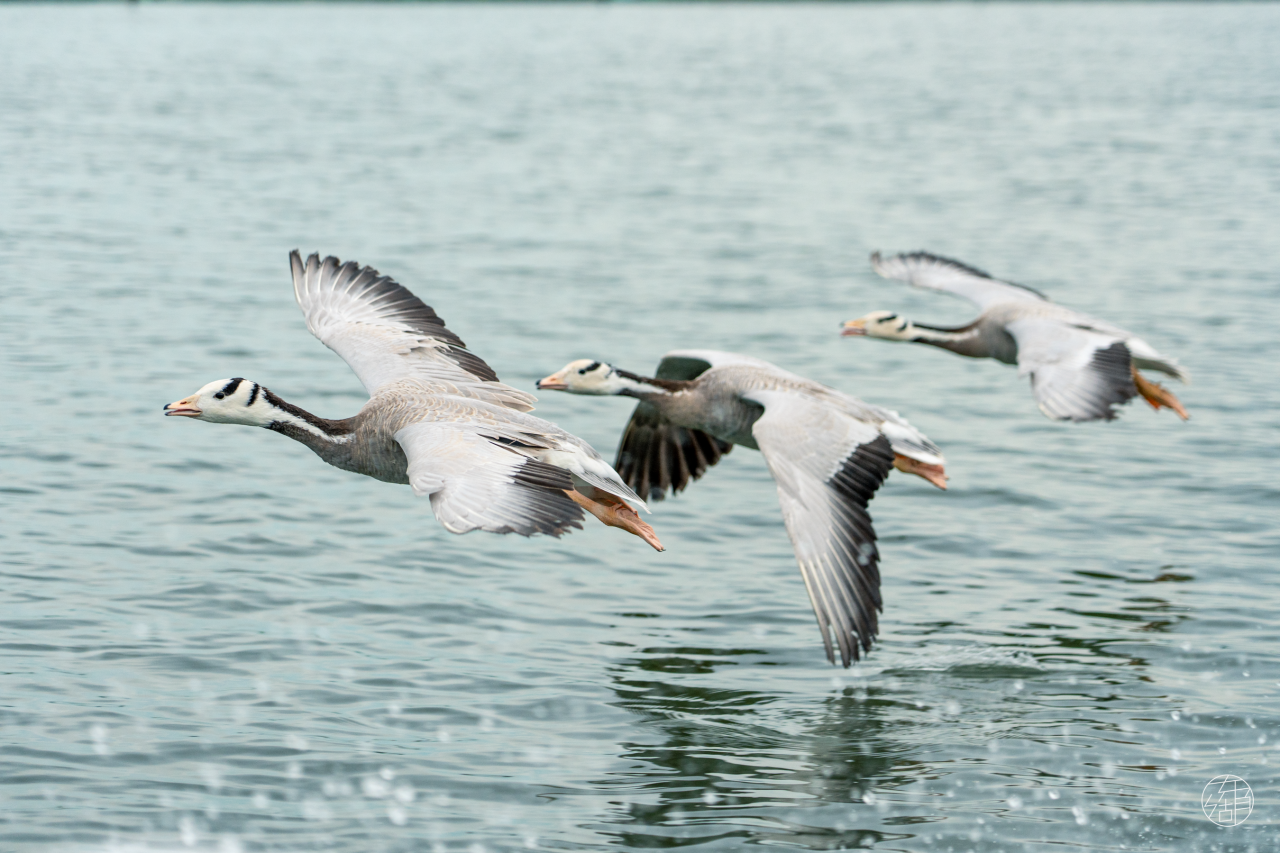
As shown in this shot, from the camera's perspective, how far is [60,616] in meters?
11.0

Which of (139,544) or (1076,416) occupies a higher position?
(1076,416)

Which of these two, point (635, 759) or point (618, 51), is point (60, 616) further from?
point (618, 51)

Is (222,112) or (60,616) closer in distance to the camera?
(60,616)

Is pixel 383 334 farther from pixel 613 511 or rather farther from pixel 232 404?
pixel 613 511

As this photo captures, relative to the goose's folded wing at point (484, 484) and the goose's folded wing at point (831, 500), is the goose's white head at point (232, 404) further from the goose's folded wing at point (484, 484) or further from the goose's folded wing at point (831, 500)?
the goose's folded wing at point (831, 500)

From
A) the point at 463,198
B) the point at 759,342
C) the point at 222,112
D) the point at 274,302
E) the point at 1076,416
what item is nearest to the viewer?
the point at 1076,416

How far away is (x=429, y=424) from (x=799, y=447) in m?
2.72

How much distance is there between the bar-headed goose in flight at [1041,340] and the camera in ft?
41.1

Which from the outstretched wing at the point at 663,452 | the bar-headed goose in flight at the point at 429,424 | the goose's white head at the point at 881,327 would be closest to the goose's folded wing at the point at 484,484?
the bar-headed goose in flight at the point at 429,424

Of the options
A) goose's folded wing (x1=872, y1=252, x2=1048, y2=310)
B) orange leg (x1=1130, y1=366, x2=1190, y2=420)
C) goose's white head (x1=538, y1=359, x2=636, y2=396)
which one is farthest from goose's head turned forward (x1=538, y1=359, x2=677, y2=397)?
orange leg (x1=1130, y1=366, x2=1190, y2=420)

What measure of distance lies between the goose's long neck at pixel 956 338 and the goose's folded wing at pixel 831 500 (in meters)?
4.47

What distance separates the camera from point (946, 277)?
54.3ft

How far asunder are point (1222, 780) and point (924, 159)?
3507 centimetres

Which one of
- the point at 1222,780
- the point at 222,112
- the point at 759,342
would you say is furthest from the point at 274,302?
the point at 222,112
